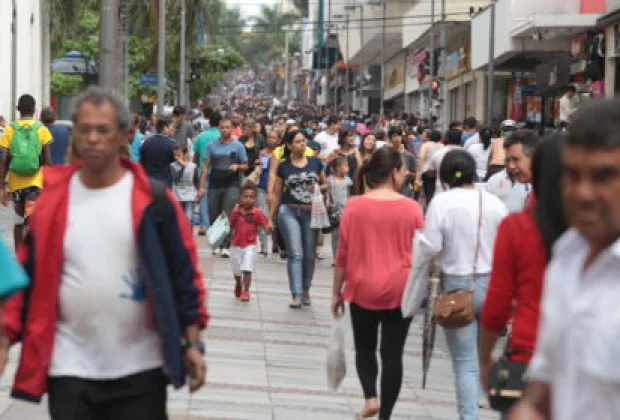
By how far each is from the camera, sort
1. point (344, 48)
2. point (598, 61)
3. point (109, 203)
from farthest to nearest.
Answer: point (344, 48) → point (598, 61) → point (109, 203)

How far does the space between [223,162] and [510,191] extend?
7.49 m

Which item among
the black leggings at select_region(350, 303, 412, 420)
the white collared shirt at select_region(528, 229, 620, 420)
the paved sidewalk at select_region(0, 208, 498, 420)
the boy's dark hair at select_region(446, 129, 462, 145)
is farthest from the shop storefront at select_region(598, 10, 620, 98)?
the white collared shirt at select_region(528, 229, 620, 420)

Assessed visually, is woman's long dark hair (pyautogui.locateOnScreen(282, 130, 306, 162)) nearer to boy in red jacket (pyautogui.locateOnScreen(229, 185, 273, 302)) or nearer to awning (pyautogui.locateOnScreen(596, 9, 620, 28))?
boy in red jacket (pyautogui.locateOnScreen(229, 185, 273, 302))

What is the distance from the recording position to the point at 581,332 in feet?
11.8

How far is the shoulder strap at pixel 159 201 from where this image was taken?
5.65 meters

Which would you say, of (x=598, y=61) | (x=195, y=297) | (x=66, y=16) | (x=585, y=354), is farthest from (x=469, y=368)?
(x=66, y=16)

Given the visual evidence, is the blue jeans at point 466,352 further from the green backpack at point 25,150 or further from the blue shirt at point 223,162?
the blue shirt at point 223,162

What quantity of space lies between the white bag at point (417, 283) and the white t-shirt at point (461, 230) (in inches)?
2.0

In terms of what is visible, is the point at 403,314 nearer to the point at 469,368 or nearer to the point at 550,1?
the point at 469,368

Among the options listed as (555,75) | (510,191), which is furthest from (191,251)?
(555,75)

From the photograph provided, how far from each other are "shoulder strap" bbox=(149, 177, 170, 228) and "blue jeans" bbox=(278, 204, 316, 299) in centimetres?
920

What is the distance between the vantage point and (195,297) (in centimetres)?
578

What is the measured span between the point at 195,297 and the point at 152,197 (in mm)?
401

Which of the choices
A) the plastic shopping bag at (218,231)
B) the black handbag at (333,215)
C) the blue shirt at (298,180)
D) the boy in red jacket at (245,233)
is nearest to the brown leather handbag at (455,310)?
the blue shirt at (298,180)
